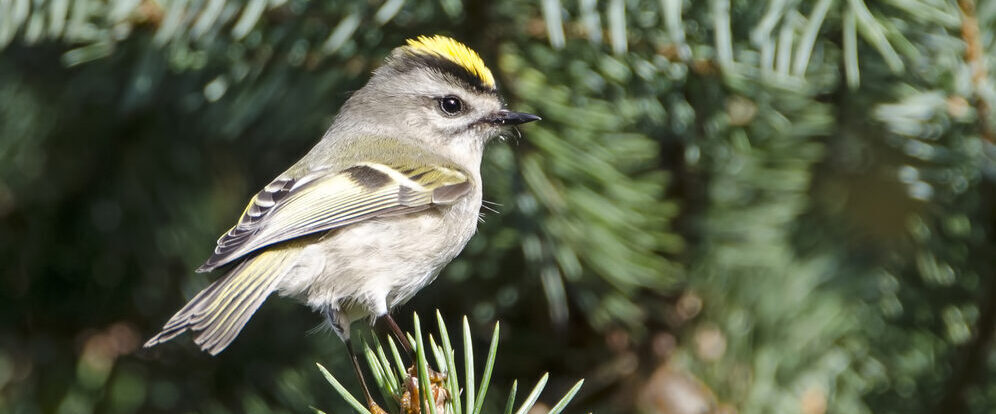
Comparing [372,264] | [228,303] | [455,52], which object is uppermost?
[455,52]

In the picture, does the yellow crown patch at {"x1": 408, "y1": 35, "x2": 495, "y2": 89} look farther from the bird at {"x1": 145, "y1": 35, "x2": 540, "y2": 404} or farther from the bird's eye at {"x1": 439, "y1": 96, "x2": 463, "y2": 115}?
the bird's eye at {"x1": 439, "y1": 96, "x2": 463, "y2": 115}

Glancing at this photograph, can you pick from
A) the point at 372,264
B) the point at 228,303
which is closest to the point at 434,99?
the point at 372,264

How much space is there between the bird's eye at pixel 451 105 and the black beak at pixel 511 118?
24cm

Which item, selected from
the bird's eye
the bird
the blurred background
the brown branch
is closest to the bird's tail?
the bird

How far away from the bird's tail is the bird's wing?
0.04 meters

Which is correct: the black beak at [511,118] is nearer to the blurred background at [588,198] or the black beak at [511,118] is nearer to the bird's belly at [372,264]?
the blurred background at [588,198]

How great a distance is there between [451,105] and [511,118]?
48 centimetres

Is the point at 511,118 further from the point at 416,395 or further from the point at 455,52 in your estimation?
the point at 416,395

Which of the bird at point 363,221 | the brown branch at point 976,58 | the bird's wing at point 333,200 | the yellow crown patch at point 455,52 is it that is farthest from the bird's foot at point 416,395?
the brown branch at point 976,58

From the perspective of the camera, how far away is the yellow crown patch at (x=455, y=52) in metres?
1.52

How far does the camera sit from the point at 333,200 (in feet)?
5.57

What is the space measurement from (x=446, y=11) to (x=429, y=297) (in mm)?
525

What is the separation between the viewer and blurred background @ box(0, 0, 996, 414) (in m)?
1.39

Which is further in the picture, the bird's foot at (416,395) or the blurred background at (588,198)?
the blurred background at (588,198)
